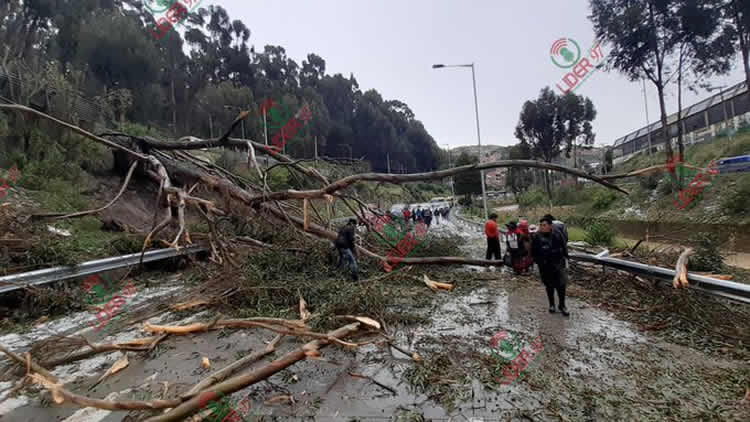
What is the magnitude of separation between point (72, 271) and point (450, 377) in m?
5.28

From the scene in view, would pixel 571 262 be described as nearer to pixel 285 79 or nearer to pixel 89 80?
pixel 89 80

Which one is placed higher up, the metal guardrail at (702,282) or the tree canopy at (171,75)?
the tree canopy at (171,75)

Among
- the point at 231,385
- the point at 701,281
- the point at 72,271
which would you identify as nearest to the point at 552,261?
the point at 701,281

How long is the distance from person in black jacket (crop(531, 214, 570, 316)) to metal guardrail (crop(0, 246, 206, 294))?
19.8ft

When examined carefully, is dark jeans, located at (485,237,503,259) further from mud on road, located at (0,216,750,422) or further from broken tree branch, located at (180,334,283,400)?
broken tree branch, located at (180,334,283,400)

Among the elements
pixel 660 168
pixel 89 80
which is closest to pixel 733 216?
pixel 660 168

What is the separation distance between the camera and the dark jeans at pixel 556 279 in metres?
4.51

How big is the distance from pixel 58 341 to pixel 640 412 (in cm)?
482

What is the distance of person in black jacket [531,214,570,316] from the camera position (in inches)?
178

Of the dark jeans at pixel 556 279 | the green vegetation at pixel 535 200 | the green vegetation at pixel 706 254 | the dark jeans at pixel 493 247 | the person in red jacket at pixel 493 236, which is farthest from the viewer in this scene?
the green vegetation at pixel 535 200

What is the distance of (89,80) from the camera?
27.0m

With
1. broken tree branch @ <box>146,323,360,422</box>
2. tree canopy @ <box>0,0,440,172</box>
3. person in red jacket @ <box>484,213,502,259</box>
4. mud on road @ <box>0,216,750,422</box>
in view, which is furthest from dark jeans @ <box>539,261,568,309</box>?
tree canopy @ <box>0,0,440,172</box>

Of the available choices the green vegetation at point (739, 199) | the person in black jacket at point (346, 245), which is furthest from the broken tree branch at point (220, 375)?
the green vegetation at point (739, 199)

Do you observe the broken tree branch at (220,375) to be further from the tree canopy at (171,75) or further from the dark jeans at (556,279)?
the tree canopy at (171,75)
